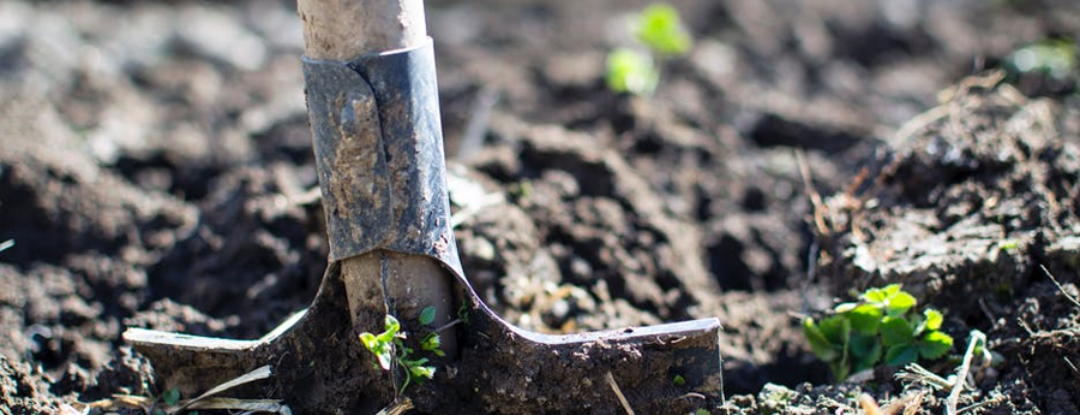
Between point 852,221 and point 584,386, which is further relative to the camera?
point 852,221

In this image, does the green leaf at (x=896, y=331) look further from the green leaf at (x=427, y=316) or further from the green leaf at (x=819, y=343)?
the green leaf at (x=427, y=316)

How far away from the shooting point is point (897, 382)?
1892mm

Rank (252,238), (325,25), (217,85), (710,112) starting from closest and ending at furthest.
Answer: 1. (325,25)
2. (252,238)
3. (710,112)
4. (217,85)

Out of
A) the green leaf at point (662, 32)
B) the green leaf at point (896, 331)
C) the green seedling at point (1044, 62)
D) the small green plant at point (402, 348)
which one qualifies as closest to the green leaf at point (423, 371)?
the small green plant at point (402, 348)

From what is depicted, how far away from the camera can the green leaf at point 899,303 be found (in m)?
1.87

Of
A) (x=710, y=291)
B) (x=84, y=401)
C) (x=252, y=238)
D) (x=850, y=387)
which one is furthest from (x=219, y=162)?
(x=850, y=387)

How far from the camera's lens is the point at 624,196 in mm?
2879

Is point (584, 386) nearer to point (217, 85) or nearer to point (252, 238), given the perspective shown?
point (252, 238)

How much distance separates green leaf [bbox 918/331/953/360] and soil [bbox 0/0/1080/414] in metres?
0.05

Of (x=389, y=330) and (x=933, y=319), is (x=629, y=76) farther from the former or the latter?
(x=389, y=330)

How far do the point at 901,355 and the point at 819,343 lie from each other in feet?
0.57

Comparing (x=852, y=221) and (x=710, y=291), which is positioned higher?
(x=852, y=221)

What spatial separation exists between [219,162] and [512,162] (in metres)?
1.29

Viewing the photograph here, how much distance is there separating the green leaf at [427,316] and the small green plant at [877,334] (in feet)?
2.70
